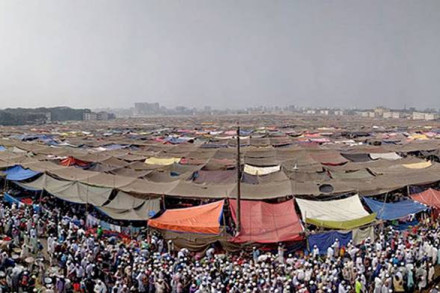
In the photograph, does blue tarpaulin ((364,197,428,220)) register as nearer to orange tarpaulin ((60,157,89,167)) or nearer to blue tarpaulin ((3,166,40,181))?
blue tarpaulin ((3,166,40,181))

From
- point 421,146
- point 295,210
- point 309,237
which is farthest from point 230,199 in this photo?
point 421,146

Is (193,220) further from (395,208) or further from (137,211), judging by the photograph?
(395,208)

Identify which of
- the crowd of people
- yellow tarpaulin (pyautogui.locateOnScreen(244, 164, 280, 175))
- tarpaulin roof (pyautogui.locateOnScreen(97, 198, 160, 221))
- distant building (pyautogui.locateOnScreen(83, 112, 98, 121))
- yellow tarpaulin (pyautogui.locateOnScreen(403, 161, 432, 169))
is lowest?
the crowd of people

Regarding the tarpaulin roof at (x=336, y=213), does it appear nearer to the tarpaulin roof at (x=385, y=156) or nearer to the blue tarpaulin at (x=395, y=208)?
the blue tarpaulin at (x=395, y=208)

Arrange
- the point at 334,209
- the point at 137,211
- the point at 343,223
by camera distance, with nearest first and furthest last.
→ 1. the point at 343,223
2. the point at 334,209
3. the point at 137,211

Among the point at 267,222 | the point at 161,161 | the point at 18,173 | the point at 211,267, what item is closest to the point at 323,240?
the point at 267,222

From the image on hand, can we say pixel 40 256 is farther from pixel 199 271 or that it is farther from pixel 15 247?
pixel 199 271

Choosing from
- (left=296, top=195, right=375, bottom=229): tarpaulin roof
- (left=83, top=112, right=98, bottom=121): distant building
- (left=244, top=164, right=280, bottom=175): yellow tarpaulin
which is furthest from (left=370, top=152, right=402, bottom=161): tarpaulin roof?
(left=83, top=112, right=98, bottom=121): distant building
